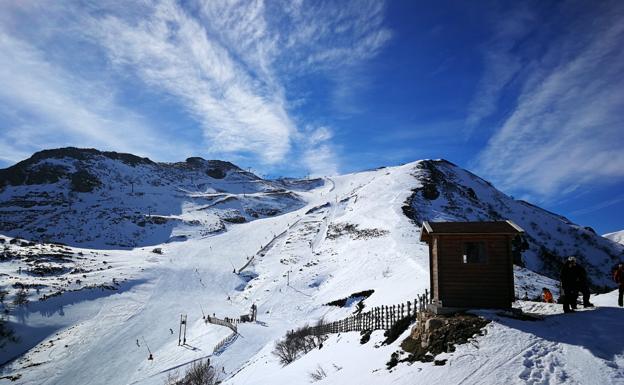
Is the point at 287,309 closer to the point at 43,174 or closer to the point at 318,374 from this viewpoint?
the point at 318,374

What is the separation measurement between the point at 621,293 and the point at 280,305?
101ft

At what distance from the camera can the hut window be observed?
15.0 m

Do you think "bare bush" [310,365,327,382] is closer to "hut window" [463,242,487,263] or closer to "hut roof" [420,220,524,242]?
"hut roof" [420,220,524,242]

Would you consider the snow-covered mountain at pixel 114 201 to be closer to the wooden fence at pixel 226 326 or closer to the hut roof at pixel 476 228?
the wooden fence at pixel 226 326

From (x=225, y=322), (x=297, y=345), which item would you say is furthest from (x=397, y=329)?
(x=225, y=322)

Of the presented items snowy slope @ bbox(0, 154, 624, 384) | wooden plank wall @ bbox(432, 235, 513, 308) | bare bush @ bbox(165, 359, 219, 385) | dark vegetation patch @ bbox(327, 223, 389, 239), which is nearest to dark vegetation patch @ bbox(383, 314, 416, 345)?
snowy slope @ bbox(0, 154, 624, 384)

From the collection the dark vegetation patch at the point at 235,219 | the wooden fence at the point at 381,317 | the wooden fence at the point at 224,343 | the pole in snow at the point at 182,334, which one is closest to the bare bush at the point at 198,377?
the wooden fence at the point at 224,343

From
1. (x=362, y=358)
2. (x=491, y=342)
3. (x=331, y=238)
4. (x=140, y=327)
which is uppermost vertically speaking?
(x=331, y=238)

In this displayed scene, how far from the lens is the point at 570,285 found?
45.4 ft

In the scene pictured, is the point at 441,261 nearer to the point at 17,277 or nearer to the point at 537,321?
the point at 537,321

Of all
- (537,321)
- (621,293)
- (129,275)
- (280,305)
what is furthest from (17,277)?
(621,293)

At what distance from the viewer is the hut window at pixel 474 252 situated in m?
15.0

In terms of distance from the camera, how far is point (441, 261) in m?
15.1

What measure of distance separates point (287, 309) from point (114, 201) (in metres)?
73.7
